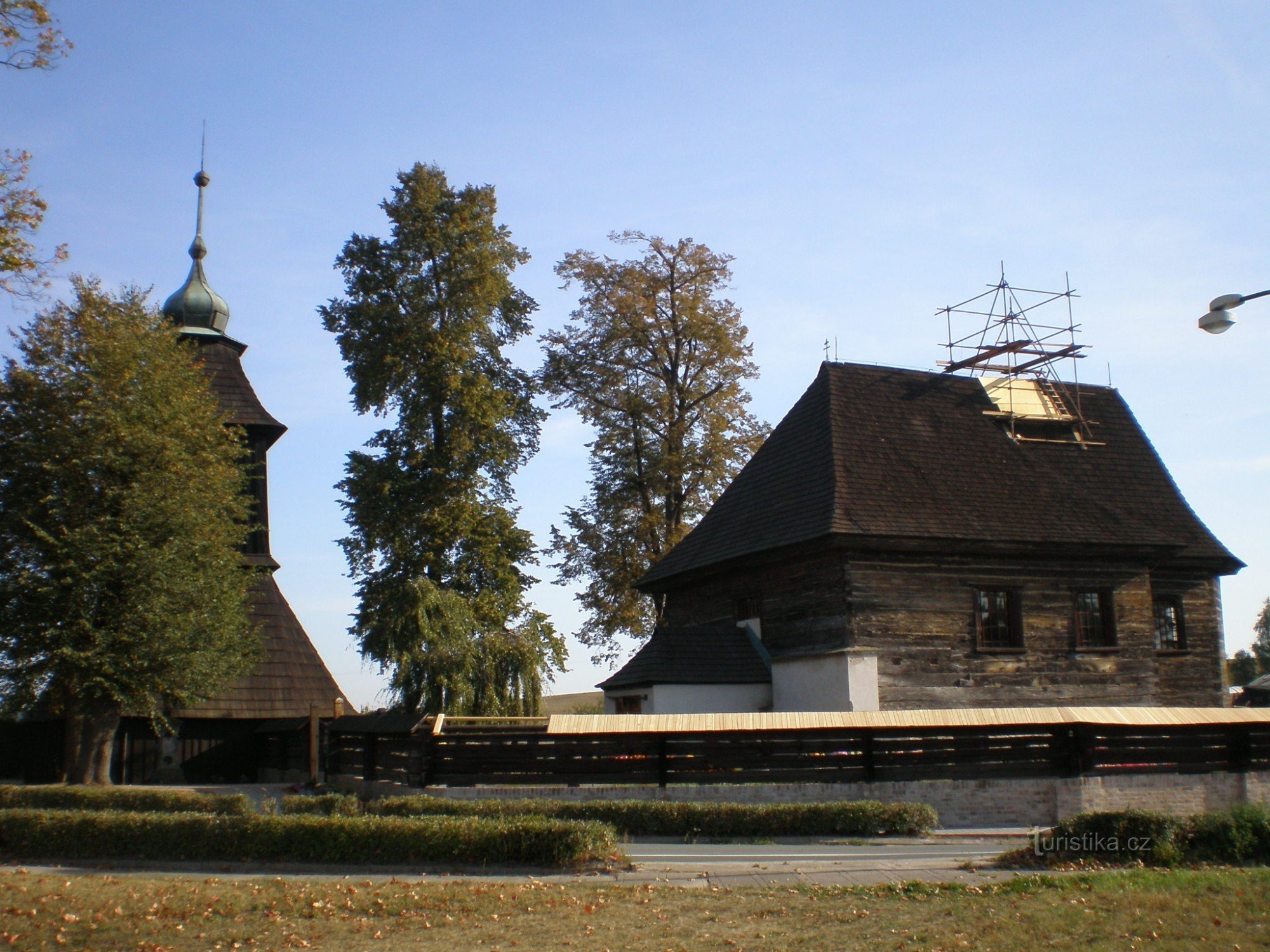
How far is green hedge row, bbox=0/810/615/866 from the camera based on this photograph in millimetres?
14141

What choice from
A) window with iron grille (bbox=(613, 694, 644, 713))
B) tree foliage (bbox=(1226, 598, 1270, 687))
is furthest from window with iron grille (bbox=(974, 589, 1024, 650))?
tree foliage (bbox=(1226, 598, 1270, 687))

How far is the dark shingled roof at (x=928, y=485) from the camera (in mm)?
27312

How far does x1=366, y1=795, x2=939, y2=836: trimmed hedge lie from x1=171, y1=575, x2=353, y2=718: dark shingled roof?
13.4 metres

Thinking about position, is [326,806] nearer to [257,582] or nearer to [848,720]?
[848,720]

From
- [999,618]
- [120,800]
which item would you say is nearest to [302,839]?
[120,800]

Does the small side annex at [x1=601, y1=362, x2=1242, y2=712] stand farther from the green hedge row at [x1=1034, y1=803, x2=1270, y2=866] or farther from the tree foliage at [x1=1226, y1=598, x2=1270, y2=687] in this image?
the tree foliage at [x1=1226, y1=598, x2=1270, y2=687]

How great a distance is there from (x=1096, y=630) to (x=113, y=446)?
23596 mm

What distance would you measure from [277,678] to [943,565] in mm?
17492

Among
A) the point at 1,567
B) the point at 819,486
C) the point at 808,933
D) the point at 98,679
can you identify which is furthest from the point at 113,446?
the point at 808,933

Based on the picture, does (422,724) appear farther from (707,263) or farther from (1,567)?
(707,263)

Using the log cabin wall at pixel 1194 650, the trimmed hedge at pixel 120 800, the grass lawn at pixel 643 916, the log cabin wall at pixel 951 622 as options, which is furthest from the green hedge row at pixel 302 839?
the log cabin wall at pixel 1194 650

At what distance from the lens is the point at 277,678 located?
100 ft

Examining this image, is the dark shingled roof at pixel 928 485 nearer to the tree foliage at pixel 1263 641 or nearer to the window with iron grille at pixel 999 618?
the window with iron grille at pixel 999 618

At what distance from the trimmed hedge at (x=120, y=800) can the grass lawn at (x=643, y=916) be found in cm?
621
